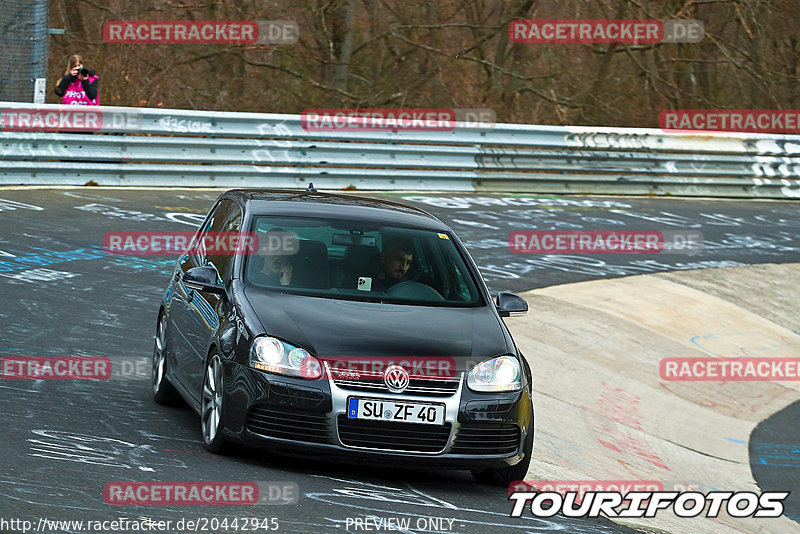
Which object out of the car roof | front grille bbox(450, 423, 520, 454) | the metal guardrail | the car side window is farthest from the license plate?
the metal guardrail

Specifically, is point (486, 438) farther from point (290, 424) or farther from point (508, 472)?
point (290, 424)

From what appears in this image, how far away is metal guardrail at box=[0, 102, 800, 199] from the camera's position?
17922mm

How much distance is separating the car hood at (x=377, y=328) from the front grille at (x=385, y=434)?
346mm

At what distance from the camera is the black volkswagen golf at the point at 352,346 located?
6379 millimetres

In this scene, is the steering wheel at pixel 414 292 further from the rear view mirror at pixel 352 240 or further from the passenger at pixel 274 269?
the passenger at pixel 274 269

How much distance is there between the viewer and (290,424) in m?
6.41

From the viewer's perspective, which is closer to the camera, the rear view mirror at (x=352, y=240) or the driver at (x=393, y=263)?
the driver at (x=393, y=263)

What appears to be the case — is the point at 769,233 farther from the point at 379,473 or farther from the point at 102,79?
the point at 379,473

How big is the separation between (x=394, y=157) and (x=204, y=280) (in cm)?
1328

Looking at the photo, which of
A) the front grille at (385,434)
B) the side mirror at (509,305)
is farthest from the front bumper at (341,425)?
the side mirror at (509,305)

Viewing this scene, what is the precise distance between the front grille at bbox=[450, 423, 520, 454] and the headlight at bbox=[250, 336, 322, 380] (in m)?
0.82

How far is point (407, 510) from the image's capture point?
6.04 meters

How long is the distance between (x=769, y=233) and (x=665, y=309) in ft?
19.9

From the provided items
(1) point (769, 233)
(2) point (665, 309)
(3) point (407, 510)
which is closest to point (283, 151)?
(2) point (665, 309)
